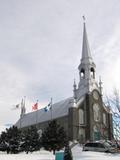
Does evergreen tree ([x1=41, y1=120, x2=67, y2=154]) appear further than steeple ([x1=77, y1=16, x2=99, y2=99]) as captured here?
No

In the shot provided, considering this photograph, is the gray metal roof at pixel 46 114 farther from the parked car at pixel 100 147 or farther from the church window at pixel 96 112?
the parked car at pixel 100 147

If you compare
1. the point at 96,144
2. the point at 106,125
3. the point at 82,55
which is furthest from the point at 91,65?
the point at 96,144

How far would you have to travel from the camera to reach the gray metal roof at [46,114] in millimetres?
61275

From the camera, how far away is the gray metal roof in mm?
61275

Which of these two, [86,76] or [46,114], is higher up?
[86,76]

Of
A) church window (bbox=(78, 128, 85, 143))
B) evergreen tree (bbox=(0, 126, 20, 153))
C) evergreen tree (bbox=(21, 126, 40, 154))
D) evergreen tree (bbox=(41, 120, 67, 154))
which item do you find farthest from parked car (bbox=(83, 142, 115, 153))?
church window (bbox=(78, 128, 85, 143))

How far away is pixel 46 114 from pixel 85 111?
587 inches

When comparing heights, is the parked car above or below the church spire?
below

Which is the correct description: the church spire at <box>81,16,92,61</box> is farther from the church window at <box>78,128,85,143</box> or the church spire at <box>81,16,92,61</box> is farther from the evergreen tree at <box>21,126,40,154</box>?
the evergreen tree at <box>21,126,40,154</box>

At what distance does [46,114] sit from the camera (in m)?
70.8

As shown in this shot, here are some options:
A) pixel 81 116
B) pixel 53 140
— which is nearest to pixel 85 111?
pixel 81 116

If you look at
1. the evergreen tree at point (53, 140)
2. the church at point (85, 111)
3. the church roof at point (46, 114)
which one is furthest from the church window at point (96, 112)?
the evergreen tree at point (53, 140)

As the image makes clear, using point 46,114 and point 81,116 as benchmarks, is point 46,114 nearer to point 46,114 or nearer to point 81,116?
point 46,114

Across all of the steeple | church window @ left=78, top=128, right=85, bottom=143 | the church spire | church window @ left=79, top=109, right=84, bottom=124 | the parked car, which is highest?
the church spire
